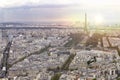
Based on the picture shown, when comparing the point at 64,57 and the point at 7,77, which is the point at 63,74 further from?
the point at 64,57

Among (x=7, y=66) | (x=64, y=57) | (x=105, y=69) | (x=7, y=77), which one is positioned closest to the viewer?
(x=7, y=77)

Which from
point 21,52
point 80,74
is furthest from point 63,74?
point 21,52

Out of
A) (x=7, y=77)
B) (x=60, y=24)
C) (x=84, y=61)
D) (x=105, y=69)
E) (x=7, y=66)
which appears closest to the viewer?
(x=7, y=77)

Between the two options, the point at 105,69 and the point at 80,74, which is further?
the point at 105,69

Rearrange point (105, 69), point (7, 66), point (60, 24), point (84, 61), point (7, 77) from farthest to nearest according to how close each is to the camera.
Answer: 1. point (60, 24)
2. point (84, 61)
3. point (7, 66)
4. point (105, 69)
5. point (7, 77)

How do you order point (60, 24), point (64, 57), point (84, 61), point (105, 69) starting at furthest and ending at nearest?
point (60, 24), point (64, 57), point (84, 61), point (105, 69)

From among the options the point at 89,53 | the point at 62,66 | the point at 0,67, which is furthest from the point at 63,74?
the point at 89,53

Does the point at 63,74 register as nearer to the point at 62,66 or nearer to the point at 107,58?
the point at 62,66

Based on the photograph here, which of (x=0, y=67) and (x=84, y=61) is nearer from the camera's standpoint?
(x=0, y=67)
